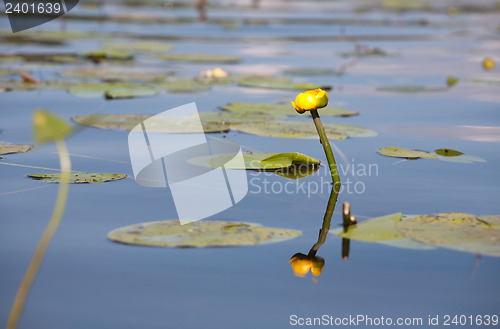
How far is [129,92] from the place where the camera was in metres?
3.62

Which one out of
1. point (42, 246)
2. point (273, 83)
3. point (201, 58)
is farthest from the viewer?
point (201, 58)

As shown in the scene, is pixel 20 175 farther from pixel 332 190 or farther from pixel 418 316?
pixel 418 316

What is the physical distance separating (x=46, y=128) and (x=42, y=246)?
216 millimetres

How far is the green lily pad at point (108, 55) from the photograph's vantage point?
512 cm

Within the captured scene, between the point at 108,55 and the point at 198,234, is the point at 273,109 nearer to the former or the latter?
the point at 198,234

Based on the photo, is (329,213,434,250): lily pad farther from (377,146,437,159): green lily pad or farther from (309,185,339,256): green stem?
(377,146,437,159): green lily pad

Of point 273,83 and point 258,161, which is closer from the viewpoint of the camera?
point 258,161

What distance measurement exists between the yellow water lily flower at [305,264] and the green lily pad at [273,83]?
94.7 inches

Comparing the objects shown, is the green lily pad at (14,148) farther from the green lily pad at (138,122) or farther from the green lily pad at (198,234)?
the green lily pad at (198,234)

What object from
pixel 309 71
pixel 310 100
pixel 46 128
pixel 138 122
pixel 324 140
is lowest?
pixel 309 71

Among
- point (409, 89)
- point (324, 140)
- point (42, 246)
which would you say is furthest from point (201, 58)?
point (42, 246)

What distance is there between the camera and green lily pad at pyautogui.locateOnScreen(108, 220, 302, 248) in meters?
1.48

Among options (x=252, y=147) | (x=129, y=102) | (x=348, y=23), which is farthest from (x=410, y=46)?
(x=252, y=147)

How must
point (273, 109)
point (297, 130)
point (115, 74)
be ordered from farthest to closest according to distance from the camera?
point (115, 74), point (273, 109), point (297, 130)
